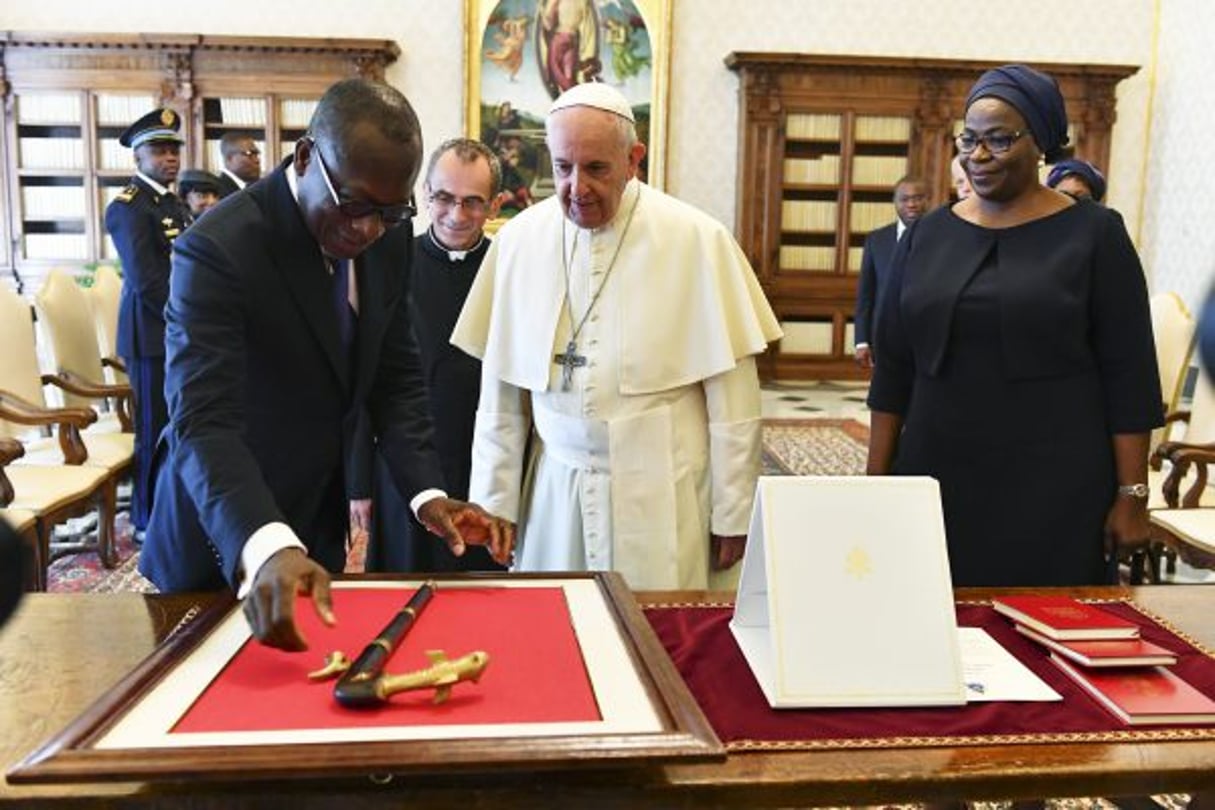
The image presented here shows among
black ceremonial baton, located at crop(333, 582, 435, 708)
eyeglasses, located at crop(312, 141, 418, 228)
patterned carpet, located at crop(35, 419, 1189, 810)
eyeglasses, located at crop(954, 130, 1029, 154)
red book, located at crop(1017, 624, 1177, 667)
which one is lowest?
patterned carpet, located at crop(35, 419, 1189, 810)

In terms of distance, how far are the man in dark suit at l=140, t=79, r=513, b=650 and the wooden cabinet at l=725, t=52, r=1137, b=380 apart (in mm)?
8886

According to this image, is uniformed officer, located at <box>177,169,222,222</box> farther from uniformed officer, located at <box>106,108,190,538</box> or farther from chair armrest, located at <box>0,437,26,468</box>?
chair armrest, located at <box>0,437,26,468</box>

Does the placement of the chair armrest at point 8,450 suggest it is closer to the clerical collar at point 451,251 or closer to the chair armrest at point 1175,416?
the clerical collar at point 451,251

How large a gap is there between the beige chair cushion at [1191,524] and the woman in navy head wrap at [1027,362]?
1.46m

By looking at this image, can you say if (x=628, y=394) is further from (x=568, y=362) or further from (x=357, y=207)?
(x=357, y=207)

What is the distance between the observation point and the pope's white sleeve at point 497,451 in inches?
104

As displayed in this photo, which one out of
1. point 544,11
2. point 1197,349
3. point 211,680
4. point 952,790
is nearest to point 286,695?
point 211,680

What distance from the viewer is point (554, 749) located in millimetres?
1155

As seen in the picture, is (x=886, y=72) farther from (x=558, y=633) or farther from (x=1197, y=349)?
(x=1197, y=349)

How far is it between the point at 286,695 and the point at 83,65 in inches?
410

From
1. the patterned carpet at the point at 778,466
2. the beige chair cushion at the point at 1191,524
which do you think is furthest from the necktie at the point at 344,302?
the beige chair cushion at the point at 1191,524

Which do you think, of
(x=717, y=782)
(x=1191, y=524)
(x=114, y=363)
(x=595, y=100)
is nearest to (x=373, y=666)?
(x=717, y=782)

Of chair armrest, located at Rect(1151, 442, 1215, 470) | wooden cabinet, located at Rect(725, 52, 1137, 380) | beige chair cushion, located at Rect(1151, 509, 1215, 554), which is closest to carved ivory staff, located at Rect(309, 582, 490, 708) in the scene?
beige chair cushion, located at Rect(1151, 509, 1215, 554)

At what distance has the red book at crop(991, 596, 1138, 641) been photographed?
1.63 m
